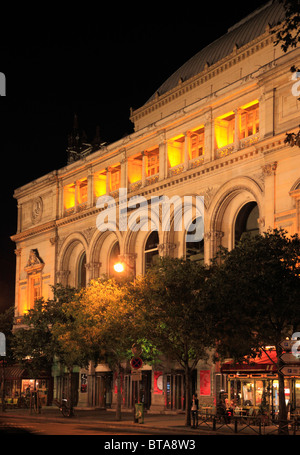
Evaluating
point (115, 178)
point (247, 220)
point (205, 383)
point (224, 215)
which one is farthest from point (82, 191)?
point (205, 383)

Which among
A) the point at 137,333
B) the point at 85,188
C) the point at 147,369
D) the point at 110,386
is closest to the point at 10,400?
the point at 110,386

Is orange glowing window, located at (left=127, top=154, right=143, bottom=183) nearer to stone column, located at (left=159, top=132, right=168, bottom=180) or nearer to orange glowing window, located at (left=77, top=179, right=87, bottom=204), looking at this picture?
stone column, located at (left=159, top=132, right=168, bottom=180)

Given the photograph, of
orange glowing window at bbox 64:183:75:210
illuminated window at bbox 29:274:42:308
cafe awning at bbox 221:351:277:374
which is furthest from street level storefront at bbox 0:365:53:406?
cafe awning at bbox 221:351:277:374

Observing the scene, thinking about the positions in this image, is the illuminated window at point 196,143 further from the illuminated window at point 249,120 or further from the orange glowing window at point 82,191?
the orange glowing window at point 82,191

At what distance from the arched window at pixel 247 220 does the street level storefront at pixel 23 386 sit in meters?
21.9

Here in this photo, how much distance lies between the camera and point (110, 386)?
58344 millimetres

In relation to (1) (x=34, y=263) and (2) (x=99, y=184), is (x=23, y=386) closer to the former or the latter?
(1) (x=34, y=263)

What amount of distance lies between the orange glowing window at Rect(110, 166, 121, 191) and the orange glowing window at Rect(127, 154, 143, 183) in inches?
94.3

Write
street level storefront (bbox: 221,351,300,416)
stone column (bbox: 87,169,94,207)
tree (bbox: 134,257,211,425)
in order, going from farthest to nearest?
stone column (bbox: 87,169,94,207) → street level storefront (bbox: 221,351,300,416) → tree (bbox: 134,257,211,425)

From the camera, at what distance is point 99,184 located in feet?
209

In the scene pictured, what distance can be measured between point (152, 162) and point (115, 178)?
5540 millimetres

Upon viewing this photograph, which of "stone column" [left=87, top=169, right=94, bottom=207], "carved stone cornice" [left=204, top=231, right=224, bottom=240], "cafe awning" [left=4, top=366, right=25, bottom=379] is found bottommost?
"cafe awning" [left=4, top=366, right=25, bottom=379]

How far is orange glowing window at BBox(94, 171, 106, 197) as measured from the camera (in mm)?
63362
